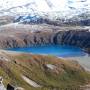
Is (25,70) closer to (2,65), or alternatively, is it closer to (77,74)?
(2,65)

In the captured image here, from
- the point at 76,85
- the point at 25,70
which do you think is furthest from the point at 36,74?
the point at 76,85

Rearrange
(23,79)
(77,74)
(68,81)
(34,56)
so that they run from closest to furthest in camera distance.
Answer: (23,79) < (68,81) < (77,74) < (34,56)

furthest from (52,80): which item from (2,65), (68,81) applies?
(2,65)

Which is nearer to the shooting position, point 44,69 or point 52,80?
point 52,80

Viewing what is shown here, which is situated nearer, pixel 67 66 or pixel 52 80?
pixel 52 80

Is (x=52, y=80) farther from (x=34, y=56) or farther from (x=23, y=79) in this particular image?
(x=34, y=56)

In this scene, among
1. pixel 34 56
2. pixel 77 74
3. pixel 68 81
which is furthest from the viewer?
pixel 34 56
